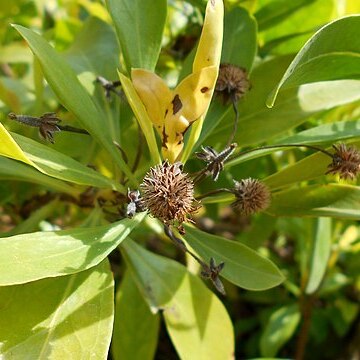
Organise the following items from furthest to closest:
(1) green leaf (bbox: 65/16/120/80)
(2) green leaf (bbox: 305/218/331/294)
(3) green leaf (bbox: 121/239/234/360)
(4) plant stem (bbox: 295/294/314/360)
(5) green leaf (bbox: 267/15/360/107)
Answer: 1. (4) plant stem (bbox: 295/294/314/360)
2. (2) green leaf (bbox: 305/218/331/294)
3. (1) green leaf (bbox: 65/16/120/80)
4. (3) green leaf (bbox: 121/239/234/360)
5. (5) green leaf (bbox: 267/15/360/107)

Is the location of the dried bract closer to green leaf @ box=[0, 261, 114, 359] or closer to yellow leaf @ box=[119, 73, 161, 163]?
yellow leaf @ box=[119, 73, 161, 163]

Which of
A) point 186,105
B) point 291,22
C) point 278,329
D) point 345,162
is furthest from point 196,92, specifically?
point 278,329

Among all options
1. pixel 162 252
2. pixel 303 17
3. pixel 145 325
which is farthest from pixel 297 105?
pixel 162 252

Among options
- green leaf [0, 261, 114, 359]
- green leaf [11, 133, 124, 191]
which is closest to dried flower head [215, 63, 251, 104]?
green leaf [11, 133, 124, 191]

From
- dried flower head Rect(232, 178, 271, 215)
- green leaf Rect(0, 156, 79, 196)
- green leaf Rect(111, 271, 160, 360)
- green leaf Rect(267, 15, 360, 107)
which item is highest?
green leaf Rect(267, 15, 360, 107)

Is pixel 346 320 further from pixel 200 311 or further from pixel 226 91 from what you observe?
pixel 226 91

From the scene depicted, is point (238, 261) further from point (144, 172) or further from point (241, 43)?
point (241, 43)

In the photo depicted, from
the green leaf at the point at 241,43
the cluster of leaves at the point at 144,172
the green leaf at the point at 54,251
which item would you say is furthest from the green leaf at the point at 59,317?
the green leaf at the point at 241,43
